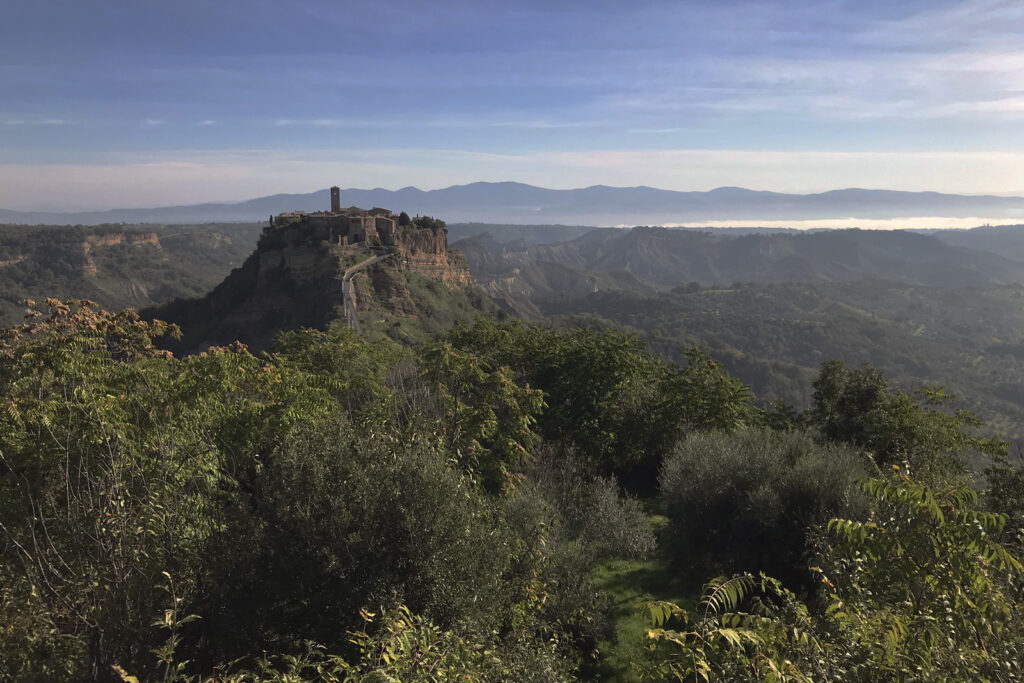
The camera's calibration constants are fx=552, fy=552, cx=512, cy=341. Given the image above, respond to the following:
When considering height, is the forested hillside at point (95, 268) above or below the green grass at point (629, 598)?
→ above

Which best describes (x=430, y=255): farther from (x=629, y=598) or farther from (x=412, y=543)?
(x=412, y=543)

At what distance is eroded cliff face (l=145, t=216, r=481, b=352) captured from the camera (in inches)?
2319

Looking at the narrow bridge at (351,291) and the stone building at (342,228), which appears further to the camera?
the stone building at (342,228)

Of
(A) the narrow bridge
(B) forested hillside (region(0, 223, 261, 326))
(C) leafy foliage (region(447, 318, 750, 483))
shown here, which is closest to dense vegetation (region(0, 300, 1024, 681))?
(C) leafy foliage (region(447, 318, 750, 483))

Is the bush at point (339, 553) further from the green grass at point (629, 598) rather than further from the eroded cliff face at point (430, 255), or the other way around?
the eroded cliff face at point (430, 255)

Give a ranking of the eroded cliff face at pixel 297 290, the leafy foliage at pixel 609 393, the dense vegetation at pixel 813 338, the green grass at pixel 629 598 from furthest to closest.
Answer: the dense vegetation at pixel 813 338 → the eroded cliff face at pixel 297 290 → the leafy foliage at pixel 609 393 → the green grass at pixel 629 598

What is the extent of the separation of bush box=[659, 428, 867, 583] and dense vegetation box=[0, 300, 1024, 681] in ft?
0.17

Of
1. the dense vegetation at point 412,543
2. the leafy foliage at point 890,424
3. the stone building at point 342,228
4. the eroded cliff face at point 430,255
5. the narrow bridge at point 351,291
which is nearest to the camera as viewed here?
the dense vegetation at point 412,543

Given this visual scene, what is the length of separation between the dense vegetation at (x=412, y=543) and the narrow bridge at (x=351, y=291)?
117 ft

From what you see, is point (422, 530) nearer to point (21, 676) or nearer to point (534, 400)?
point (21, 676)

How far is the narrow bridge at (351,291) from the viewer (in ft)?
164

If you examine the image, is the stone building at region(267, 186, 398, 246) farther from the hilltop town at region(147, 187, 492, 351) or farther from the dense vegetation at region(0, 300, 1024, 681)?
the dense vegetation at region(0, 300, 1024, 681)

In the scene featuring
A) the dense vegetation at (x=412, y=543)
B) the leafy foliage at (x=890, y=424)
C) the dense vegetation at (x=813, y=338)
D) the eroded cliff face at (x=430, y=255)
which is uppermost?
the eroded cliff face at (x=430, y=255)

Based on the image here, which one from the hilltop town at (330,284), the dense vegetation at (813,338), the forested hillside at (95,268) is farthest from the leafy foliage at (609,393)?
the forested hillside at (95,268)
